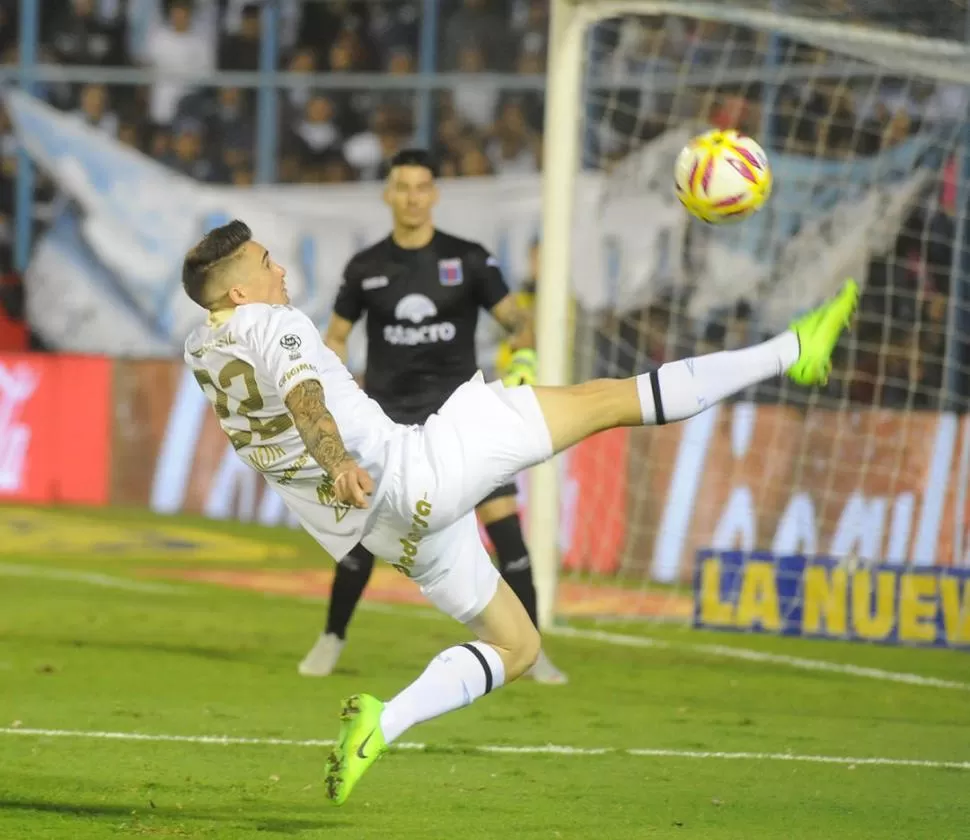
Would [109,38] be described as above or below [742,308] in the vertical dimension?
above

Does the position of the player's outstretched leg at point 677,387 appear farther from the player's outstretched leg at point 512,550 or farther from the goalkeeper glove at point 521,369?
the player's outstretched leg at point 512,550

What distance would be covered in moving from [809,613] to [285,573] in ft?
14.7

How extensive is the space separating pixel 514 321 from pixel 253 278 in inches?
124

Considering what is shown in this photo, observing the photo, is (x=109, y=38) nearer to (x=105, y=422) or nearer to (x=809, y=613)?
(x=105, y=422)

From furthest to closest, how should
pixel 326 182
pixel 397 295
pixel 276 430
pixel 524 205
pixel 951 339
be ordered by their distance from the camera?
pixel 326 182 < pixel 524 205 < pixel 951 339 < pixel 397 295 < pixel 276 430

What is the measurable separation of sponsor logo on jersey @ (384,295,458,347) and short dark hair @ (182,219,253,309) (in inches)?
121

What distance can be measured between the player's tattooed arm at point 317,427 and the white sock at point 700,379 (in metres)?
1.09

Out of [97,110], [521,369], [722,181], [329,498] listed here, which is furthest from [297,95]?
[329,498]

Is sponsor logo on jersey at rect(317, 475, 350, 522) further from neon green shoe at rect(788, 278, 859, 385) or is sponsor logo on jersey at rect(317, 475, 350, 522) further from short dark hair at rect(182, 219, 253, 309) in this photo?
neon green shoe at rect(788, 278, 859, 385)

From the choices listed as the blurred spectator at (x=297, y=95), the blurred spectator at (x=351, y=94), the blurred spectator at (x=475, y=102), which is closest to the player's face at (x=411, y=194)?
the blurred spectator at (x=475, y=102)

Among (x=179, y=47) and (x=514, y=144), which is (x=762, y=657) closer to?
(x=514, y=144)

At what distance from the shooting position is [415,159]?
945cm

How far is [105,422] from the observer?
1723 cm

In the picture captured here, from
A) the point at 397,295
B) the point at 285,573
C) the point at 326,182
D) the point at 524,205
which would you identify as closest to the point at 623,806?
the point at 397,295
